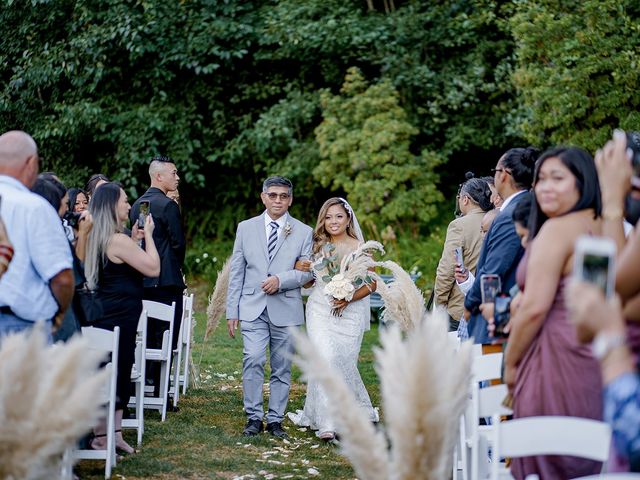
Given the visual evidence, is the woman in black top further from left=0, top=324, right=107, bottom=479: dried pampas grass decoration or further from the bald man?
left=0, top=324, right=107, bottom=479: dried pampas grass decoration

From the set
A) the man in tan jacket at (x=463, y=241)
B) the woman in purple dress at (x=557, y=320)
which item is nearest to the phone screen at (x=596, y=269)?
the woman in purple dress at (x=557, y=320)

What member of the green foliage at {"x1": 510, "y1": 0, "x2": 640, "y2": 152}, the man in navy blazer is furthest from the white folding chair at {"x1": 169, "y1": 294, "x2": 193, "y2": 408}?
the green foliage at {"x1": 510, "y1": 0, "x2": 640, "y2": 152}

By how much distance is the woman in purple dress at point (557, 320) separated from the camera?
371cm

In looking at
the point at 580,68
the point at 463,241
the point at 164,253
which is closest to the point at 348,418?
the point at 463,241

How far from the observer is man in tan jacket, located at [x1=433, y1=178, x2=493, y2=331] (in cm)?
756

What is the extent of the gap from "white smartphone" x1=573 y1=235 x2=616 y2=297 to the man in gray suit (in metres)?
6.03

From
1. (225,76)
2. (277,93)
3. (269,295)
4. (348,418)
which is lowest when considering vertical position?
(348,418)

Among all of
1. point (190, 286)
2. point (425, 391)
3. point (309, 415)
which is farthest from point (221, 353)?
point (425, 391)

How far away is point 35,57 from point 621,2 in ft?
35.8

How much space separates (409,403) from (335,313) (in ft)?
19.6

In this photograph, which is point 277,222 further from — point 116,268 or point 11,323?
point 11,323

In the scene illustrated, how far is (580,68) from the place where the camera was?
512 inches

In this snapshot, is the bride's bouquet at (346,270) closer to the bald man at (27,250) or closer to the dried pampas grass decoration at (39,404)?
the bald man at (27,250)

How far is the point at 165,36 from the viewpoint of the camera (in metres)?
18.1
